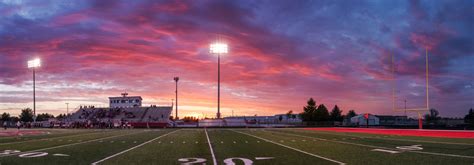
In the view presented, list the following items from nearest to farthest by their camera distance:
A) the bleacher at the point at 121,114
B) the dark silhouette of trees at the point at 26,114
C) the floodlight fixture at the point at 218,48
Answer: the floodlight fixture at the point at 218,48 < the bleacher at the point at 121,114 < the dark silhouette of trees at the point at 26,114

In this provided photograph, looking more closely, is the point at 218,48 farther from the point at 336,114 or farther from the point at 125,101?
the point at 336,114

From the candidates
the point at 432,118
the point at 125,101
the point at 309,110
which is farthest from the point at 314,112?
the point at 125,101

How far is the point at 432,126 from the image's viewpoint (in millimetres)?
46281

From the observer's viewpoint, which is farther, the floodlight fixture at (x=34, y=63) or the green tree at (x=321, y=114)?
the green tree at (x=321, y=114)

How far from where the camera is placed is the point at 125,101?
11900 cm

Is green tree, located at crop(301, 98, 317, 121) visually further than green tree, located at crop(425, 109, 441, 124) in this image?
Yes

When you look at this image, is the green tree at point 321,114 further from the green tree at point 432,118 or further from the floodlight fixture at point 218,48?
the floodlight fixture at point 218,48

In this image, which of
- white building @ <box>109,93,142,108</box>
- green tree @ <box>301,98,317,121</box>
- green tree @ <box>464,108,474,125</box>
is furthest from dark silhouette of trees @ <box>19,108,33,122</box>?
green tree @ <box>464,108,474,125</box>

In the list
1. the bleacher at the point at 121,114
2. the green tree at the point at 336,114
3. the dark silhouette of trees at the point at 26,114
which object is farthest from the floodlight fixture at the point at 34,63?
the dark silhouette of trees at the point at 26,114

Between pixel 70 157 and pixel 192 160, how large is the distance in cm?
433

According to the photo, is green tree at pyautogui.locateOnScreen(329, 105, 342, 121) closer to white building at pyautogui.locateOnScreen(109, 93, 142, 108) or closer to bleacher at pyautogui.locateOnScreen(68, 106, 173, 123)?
white building at pyautogui.locateOnScreen(109, 93, 142, 108)

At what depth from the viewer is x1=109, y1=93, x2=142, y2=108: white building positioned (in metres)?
116

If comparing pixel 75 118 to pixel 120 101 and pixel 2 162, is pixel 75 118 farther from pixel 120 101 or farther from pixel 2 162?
pixel 2 162

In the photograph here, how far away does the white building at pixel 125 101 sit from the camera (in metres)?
116
